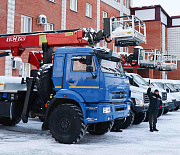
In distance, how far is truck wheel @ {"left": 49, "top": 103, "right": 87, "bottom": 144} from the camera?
8328 mm

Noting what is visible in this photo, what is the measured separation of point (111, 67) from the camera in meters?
9.04

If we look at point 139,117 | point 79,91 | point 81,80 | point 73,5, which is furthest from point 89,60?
point 73,5

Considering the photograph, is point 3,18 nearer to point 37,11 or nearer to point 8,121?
point 37,11

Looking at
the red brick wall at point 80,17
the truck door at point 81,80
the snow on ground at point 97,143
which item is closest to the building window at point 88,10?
the red brick wall at point 80,17

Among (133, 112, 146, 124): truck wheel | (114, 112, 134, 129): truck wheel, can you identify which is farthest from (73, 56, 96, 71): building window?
(133, 112, 146, 124): truck wheel

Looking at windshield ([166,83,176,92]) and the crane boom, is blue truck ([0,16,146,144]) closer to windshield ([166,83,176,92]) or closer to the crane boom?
the crane boom

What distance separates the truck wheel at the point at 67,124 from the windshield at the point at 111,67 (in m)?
1.35

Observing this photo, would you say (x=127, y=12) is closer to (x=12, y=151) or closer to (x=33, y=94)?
(x=33, y=94)

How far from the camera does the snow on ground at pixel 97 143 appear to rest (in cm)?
754

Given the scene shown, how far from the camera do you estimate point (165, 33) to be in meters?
42.4

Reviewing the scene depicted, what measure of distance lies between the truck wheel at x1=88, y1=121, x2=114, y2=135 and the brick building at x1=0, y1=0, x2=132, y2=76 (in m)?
10.4

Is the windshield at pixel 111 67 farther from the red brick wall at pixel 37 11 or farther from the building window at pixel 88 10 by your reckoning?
the building window at pixel 88 10

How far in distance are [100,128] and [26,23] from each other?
13366mm

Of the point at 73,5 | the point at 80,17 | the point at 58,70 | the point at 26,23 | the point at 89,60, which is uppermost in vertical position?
the point at 73,5
